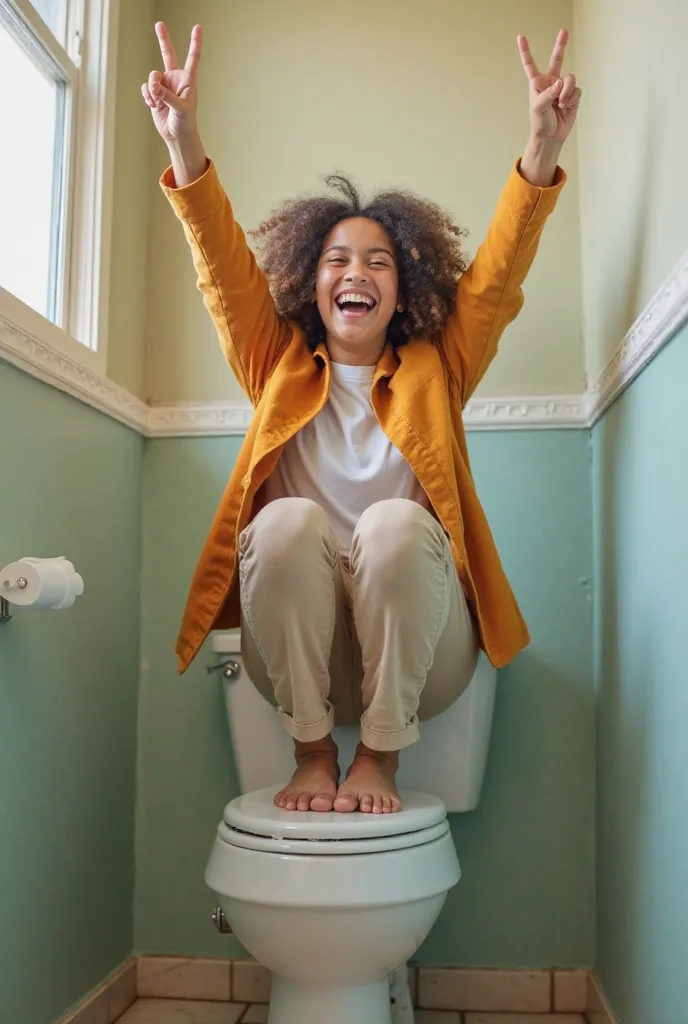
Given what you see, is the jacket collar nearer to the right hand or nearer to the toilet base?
the right hand

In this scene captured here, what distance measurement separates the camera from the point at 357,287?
1430 mm

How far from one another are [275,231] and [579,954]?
4.20 ft

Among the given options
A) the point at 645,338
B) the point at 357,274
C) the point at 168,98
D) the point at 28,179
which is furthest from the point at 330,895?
the point at 28,179

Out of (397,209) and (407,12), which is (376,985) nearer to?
(397,209)

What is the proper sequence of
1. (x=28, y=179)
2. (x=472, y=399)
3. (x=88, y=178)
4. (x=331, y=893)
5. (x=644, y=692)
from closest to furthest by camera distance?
(x=331, y=893) < (x=644, y=692) < (x=28, y=179) < (x=88, y=178) < (x=472, y=399)

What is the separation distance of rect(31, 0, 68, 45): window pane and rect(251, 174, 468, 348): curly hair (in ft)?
1.51

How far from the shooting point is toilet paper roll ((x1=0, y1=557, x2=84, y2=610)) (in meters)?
1.09

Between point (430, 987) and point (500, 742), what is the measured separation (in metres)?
0.41

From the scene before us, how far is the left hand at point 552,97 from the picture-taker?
50.7 inches

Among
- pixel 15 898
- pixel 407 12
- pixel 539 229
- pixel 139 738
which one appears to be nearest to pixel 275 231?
Answer: pixel 539 229

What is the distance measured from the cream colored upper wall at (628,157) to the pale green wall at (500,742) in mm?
254

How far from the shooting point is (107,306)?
5.21 ft

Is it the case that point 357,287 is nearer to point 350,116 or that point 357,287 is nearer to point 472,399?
point 472,399

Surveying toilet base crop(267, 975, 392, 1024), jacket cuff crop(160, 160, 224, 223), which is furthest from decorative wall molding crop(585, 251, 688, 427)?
toilet base crop(267, 975, 392, 1024)
